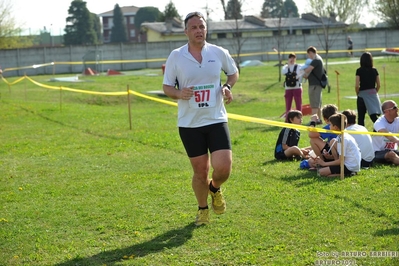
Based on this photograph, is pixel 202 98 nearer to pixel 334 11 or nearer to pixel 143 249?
pixel 143 249

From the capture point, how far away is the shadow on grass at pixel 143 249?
6.21m

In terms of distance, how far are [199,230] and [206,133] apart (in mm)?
1006

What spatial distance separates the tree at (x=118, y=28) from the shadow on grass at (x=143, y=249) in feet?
384

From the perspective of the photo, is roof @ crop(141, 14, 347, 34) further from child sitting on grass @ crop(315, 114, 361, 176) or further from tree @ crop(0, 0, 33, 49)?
child sitting on grass @ crop(315, 114, 361, 176)

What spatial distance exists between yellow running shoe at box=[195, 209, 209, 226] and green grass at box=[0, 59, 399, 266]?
0.36 feet

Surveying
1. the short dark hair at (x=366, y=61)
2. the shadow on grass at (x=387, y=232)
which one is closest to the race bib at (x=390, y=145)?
the short dark hair at (x=366, y=61)

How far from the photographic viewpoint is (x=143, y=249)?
654cm

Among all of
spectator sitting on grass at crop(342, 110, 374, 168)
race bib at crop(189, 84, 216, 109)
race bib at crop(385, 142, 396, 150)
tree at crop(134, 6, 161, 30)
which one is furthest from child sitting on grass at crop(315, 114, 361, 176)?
tree at crop(134, 6, 161, 30)

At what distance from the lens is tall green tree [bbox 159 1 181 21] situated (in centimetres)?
8462

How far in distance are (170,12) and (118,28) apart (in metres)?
41.0

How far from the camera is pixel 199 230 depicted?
280 inches

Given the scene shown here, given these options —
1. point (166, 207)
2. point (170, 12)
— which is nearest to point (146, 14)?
point (170, 12)

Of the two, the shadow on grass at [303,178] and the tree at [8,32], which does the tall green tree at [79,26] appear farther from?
the shadow on grass at [303,178]

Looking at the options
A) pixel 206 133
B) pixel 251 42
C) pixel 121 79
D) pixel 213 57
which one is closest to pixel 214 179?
pixel 206 133
